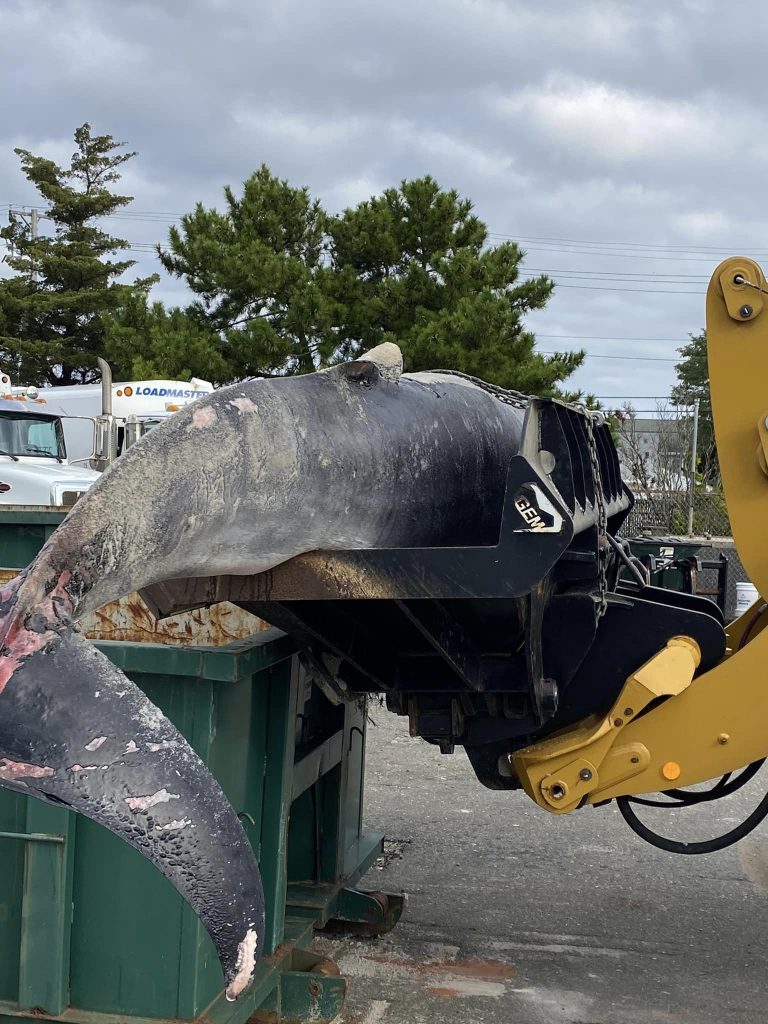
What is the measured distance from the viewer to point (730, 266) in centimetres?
335

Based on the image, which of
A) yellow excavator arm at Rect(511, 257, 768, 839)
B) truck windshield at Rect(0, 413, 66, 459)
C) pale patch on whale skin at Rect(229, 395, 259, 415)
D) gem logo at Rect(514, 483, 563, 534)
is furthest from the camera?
truck windshield at Rect(0, 413, 66, 459)

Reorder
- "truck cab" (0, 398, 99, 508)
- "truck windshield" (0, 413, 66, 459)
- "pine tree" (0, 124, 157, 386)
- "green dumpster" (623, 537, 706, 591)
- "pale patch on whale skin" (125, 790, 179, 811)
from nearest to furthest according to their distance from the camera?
"pale patch on whale skin" (125, 790, 179, 811) → "green dumpster" (623, 537, 706, 591) → "truck cab" (0, 398, 99, 508) → "truck windshield" (0, 413, 66, 459) → "pine tree" (0, 124, 157, 386)

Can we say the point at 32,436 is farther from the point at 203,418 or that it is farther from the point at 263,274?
the point at 203,418

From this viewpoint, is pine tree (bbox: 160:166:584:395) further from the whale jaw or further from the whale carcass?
the whale jaw

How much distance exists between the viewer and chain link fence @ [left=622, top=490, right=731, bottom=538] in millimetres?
14922

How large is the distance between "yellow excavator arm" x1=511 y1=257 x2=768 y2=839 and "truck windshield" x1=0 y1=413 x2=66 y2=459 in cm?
1005

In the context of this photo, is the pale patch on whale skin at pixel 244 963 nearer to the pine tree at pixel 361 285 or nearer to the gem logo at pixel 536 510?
the gem logo at pixel 536 510

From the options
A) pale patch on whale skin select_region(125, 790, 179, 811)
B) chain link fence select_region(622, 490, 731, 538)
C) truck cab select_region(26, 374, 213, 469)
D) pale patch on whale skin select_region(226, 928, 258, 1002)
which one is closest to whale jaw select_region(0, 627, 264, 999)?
pale patch on whale skin select_region(125, 790, 179, 811)

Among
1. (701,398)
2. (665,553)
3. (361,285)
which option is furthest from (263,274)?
(701,398)

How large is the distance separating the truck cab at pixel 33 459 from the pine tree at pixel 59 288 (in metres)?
20.0

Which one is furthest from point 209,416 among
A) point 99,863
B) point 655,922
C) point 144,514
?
point 655,922

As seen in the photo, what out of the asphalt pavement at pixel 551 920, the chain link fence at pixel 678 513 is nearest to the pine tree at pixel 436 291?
the chain link fence at pixel 678 513

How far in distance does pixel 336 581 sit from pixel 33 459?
10537 millimetres

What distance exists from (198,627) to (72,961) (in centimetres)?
94
